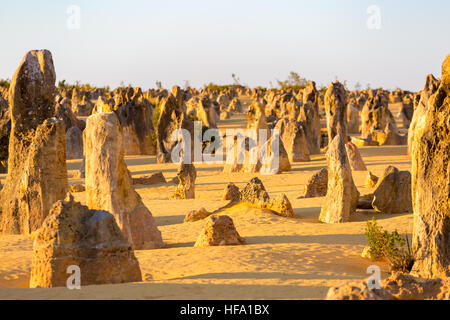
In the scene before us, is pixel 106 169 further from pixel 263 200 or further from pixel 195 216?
pixel 263 200

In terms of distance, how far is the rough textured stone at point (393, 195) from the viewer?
1152 centimetres

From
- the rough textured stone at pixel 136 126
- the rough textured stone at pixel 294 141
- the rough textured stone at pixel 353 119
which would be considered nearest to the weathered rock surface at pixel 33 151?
the rough textured stone at pixel 294 141

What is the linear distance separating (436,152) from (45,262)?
14.2ft

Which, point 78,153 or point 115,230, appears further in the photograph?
point 78,153

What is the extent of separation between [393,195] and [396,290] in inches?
279

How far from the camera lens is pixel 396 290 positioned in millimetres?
4695

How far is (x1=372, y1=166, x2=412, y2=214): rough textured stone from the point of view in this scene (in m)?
11.5

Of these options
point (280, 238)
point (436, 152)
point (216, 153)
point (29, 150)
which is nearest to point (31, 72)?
point (29, 150)

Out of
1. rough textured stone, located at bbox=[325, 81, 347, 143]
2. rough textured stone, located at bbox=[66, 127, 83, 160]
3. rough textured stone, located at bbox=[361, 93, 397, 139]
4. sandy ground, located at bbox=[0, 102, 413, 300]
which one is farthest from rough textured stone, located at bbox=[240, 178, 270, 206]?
rough textured stone, located at bbox=[361, 93, 397, 139]

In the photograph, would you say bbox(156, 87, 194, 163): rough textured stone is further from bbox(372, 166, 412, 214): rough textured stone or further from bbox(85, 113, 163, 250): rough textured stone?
bbox(85, 113, 163, 250): rough textured stone

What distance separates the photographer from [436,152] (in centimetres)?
725

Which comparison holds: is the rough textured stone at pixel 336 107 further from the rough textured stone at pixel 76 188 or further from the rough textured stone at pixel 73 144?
the rough textured stone at pixel 73 144

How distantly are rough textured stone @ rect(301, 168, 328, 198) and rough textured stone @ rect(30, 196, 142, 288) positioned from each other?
8445mm
